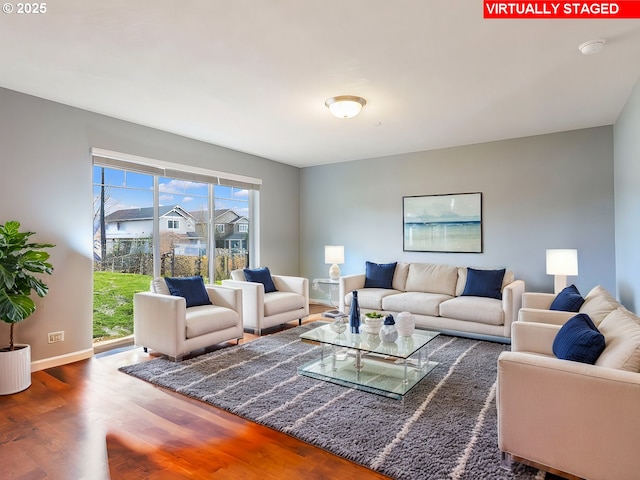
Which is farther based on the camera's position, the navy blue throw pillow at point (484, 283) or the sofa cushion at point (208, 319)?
the navy blue throw pillow at point (484, 283)

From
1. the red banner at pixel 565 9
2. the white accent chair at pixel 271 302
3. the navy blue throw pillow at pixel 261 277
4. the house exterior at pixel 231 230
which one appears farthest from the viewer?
the house exterior at pixel 231 230

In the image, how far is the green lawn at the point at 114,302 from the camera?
13.6 ft

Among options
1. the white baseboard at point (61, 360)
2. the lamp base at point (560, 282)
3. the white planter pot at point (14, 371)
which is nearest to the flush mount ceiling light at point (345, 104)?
the lamp base at point (560, 282)

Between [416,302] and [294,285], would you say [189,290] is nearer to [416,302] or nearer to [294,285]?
[294,285]

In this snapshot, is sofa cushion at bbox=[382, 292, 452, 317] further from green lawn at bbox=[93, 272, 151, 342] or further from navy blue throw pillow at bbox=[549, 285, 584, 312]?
green lawn at bbox=[93, 272, 151, 342]

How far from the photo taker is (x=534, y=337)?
2629 millimetres

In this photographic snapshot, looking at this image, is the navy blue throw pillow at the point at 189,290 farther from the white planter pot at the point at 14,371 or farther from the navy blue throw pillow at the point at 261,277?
the white planter pot at the point at 14,371

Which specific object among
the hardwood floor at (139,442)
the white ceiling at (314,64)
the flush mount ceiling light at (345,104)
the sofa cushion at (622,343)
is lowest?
the hardwood floor at (139,442)

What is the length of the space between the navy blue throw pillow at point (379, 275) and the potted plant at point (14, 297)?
3.92 metres

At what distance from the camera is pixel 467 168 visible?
5.22 metres

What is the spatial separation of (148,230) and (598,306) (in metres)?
4.57

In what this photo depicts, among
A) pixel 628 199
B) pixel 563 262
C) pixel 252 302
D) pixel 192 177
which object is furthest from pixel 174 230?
pixel 628 199

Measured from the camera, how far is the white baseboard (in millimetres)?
3402

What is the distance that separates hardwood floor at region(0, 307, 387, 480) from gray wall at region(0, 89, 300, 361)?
30.7 inches
